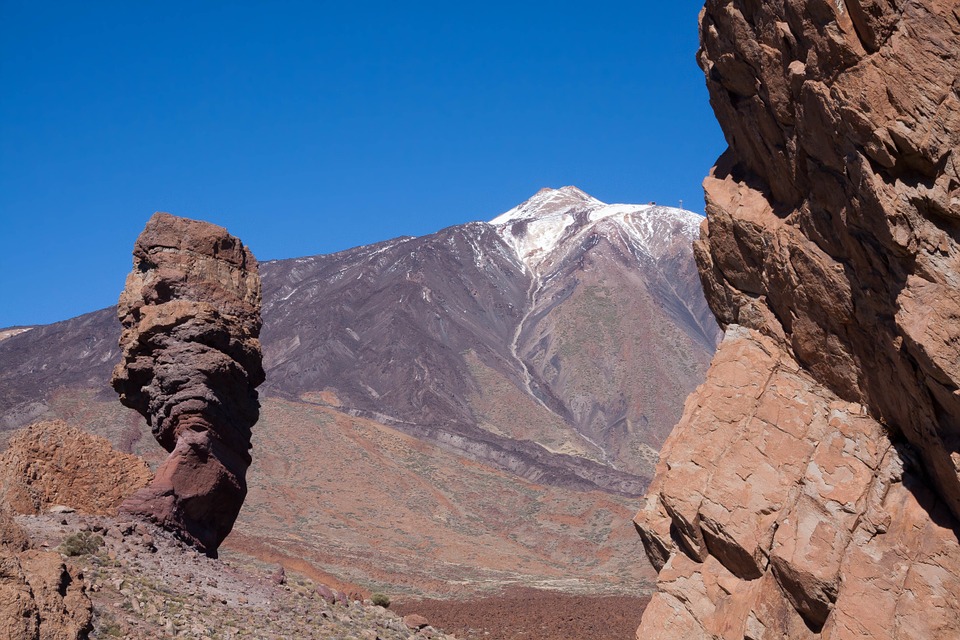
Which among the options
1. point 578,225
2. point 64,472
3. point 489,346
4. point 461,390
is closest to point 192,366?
point 64,472

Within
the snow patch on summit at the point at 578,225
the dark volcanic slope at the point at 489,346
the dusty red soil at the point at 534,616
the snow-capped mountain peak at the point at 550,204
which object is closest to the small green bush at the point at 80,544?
the dusty red soil at the point at 534,616

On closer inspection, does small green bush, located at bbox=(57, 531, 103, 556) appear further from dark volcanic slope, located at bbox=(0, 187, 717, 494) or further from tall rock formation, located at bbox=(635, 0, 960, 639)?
dark volcanic slope, located at bbox=(0, 187, 717, 494)

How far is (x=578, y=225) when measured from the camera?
162750 mm

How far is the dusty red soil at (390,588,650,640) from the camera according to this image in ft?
101

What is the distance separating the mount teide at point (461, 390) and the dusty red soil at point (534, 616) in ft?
21.7

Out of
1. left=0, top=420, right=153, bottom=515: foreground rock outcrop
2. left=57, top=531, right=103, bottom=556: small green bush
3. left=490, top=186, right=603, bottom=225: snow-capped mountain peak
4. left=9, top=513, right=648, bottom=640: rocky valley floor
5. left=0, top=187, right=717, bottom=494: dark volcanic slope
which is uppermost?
left=490, top=186, right=603, bottom=225: snow-capped mountain peak

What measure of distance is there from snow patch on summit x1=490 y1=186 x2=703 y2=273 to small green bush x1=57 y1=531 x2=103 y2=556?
13477 cm

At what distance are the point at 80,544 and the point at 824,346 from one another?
1156 cm

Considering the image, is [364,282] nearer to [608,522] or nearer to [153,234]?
[608,522]

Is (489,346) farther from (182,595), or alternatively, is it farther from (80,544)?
(80,544)

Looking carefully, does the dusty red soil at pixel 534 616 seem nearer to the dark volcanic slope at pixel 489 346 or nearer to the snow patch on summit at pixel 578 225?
the dark volcanic slope at pixel 489 346

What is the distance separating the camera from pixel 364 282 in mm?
128000

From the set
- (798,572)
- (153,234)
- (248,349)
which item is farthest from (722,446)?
(153,234)

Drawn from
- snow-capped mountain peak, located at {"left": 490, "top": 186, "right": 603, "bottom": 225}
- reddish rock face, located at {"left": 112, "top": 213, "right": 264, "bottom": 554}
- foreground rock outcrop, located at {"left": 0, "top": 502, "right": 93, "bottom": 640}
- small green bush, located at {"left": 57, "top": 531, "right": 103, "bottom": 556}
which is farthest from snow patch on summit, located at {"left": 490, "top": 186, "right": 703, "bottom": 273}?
foreground rock outcrop, located at {"left": 0, "top": 502, "right": 93, "bottom": 640}
